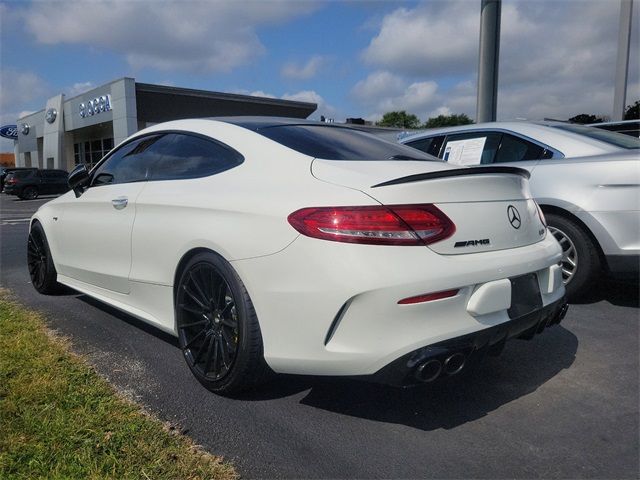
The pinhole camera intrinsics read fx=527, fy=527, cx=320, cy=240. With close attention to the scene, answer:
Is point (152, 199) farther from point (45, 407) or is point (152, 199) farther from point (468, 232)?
point (468, 232)

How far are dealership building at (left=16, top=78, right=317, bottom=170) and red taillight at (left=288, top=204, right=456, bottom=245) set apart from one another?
90.7ft

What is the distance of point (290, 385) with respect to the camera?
2.91m

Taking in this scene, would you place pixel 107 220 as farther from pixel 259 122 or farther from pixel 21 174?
pixel 21 174

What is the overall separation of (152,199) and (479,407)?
7.06 ft

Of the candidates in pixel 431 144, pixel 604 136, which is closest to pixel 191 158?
pixel 431 144

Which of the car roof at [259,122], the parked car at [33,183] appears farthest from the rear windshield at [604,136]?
the parked car at [33,183]

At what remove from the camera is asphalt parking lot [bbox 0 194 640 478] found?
2.15 meters

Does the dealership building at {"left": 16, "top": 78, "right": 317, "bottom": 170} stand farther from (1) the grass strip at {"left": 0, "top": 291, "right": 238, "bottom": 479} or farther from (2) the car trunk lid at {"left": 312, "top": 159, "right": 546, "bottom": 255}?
(2) the car trunk lid at {"left": 312, "top": 159, "right": 546, "bottom": 255}

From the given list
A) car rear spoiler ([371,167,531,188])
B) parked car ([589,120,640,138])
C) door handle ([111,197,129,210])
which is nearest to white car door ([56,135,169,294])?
door handle ([111,197,129,210])

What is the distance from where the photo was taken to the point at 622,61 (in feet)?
38.2

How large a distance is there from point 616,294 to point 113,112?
29680 mm

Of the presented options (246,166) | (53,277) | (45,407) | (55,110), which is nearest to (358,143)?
(246,166)

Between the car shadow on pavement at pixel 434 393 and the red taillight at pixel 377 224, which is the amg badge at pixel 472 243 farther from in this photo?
the car shadow on pavement at pixel 434 393

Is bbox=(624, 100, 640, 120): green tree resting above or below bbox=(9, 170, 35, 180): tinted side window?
above
